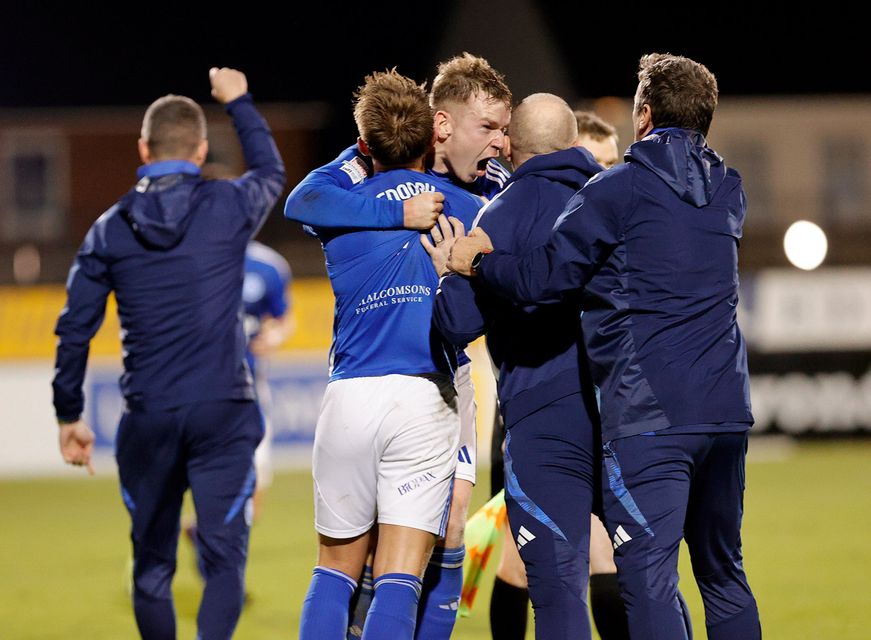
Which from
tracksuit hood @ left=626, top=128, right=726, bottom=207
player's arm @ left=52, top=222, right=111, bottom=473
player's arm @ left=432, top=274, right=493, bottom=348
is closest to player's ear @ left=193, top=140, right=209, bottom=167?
player's arm @ left=52, top=222, right=111, bottom=473

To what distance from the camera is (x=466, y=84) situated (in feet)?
14.0

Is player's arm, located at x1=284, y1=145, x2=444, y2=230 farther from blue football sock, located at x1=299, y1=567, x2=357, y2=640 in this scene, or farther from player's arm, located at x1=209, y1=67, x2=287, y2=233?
blue football sock, located at x1=299, y1=567, x2=357, y2=640

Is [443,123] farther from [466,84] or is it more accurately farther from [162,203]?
[162,203]

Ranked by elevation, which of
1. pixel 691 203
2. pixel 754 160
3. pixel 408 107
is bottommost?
pixel 691 203

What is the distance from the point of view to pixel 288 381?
559 inches

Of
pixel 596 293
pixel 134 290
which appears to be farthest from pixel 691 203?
pixel 134 290

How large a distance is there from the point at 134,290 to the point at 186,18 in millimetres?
23301

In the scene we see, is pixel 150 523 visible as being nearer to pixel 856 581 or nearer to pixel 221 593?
pixel 221 593

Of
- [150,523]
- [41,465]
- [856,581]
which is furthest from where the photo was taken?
[41,465]

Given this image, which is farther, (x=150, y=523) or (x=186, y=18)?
(x=186, y=18)

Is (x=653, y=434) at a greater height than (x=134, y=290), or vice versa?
(x=134, y=290)

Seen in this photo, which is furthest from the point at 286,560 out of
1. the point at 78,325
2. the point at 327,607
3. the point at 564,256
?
the point at 564,256

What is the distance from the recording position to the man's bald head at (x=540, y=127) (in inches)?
162

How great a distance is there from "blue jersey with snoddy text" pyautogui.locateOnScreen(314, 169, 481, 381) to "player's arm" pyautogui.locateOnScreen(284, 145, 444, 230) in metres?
0.06
